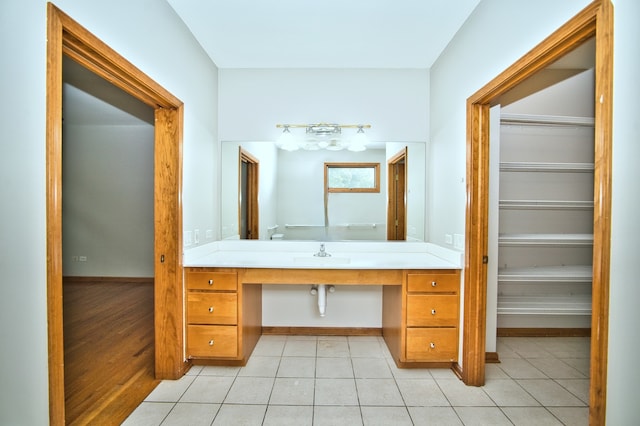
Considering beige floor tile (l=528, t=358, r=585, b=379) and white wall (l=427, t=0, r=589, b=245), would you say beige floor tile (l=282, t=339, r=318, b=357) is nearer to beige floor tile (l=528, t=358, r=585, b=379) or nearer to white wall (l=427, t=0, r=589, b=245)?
white wall (l=427, t=0, r=589, b=245)

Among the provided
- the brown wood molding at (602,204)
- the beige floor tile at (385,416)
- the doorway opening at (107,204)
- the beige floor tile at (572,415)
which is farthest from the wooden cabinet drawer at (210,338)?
the doorway opening at (107,204)

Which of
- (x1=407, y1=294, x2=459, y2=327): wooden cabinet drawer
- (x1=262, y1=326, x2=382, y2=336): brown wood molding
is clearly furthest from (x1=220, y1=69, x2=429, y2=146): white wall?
(x1=262, y1=326, x2=382, y2=336): brown wood molding

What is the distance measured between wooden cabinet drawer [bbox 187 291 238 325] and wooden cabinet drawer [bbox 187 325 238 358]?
1.8 inches

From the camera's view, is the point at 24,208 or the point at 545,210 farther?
the point at 545,210

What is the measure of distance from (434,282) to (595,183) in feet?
4.21

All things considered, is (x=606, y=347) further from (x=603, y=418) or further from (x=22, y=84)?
(x=22, y=84)

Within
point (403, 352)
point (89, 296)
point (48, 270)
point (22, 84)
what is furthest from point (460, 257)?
point (89, 296)

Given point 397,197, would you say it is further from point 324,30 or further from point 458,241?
point 324,30

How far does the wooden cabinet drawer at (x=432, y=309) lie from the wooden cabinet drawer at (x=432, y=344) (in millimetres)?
53

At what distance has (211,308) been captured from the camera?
2227 mm

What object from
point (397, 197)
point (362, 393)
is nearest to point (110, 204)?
point (397, 197)

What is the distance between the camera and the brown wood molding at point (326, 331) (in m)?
2.89

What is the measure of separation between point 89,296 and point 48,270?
3.76 metres

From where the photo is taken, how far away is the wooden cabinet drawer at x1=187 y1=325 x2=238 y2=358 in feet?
7.32
